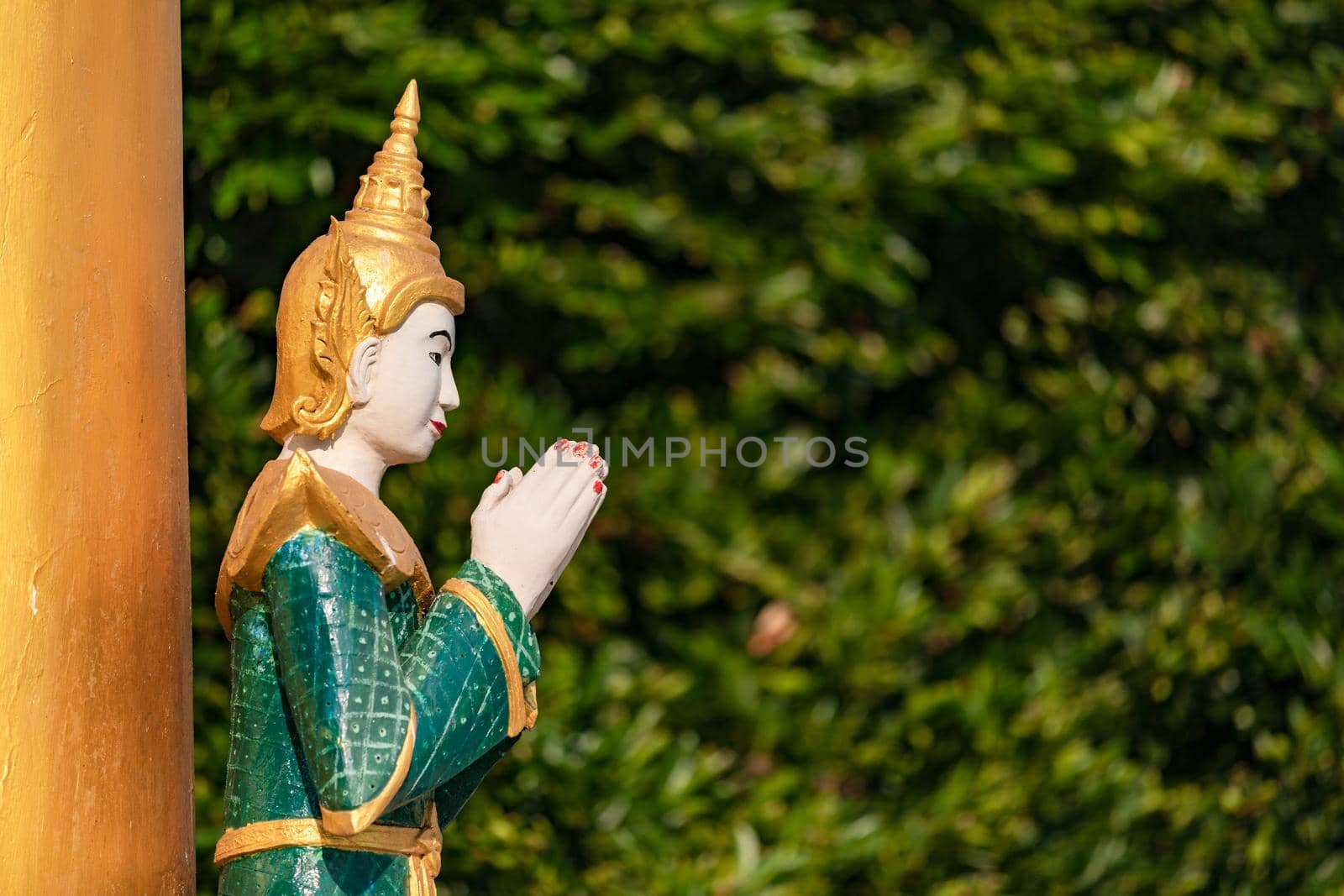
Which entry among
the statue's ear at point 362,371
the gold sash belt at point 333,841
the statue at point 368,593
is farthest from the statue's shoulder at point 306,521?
the gold sash belt at point 333,841

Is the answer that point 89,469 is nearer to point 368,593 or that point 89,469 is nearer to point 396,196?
point 368,593

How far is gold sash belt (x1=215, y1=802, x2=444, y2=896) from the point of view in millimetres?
2072

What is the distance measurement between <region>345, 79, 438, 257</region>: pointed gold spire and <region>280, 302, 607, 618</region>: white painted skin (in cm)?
11

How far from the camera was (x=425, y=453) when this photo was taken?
2.28 meters

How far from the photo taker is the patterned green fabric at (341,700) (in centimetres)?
201

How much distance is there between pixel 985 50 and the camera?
4551mm

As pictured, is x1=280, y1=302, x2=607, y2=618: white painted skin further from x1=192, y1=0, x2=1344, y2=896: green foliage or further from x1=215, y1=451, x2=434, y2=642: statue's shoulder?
x1=192, y1=0, x2=1344, y2=896: green foliage

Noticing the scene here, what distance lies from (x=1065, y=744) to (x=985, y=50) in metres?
1.92

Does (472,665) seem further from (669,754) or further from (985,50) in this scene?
Answer: (985,50)

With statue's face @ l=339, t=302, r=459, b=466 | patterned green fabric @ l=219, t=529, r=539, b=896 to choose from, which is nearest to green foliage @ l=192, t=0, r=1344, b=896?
statue's face @ l=339, t=302, r=459, b=466

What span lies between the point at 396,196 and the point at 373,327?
0.64 ft

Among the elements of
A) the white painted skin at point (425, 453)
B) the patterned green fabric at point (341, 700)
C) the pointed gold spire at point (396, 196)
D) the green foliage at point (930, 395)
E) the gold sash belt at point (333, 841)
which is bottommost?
the green foliage at point (930, 395)

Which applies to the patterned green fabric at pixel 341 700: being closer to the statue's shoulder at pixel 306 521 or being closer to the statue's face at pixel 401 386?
the statue's shoulder at pixel 306 521

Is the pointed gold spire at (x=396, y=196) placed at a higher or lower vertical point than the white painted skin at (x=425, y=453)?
higher
